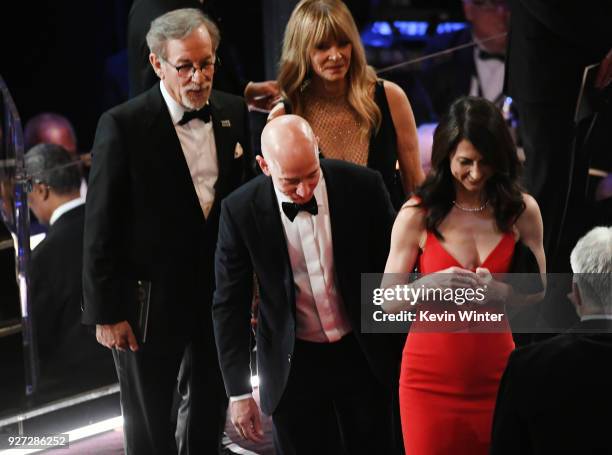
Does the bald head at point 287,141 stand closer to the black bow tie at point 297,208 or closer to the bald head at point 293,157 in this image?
the bald head at point 293,157

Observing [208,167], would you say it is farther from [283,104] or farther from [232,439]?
[232,439]

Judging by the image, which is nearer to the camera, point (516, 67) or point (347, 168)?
point (347, 168)

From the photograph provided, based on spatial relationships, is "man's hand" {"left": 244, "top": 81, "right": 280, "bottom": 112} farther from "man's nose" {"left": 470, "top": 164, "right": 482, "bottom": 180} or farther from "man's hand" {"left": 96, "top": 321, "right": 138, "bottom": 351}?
"man's nose" {"left": 470, "top": 164, "right": 482, "bottom": 180}

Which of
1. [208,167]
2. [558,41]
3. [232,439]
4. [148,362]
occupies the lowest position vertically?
[232,439]

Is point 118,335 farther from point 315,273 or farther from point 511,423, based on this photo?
point 511,423

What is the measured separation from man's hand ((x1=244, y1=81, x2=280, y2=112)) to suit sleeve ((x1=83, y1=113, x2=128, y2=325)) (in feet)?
2.61

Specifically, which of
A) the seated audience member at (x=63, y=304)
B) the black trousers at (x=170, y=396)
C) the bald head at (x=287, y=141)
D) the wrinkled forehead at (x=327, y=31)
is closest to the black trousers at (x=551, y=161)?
the wrinkled forehead at (x=327, y=31)

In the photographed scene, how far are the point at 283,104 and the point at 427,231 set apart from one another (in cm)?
89

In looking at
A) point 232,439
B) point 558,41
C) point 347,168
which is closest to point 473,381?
point 347,168

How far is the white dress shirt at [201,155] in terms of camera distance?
370 cm

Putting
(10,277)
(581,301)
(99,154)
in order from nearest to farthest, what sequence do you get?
(581,301) < (99,154) < (10,277)

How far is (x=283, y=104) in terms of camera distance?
3.76m

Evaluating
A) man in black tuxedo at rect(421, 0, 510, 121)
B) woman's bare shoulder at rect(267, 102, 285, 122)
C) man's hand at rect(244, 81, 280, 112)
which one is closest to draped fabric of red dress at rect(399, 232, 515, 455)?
woman's bare shoulder at rect(267, 102, 285, 122)

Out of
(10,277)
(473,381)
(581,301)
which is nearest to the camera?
(581,301)
